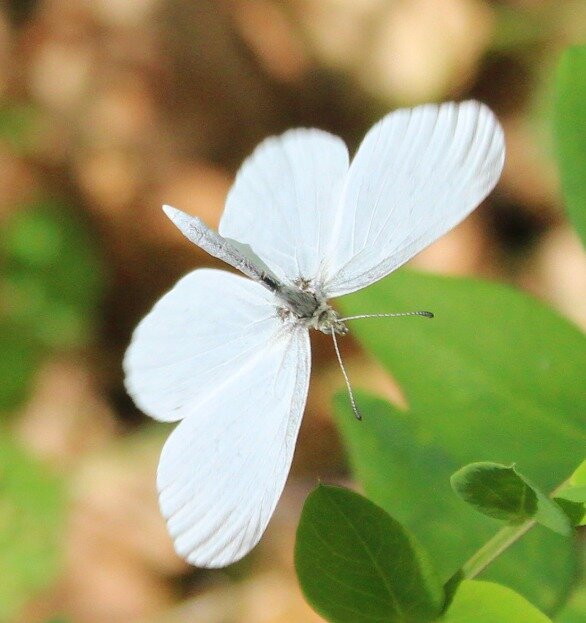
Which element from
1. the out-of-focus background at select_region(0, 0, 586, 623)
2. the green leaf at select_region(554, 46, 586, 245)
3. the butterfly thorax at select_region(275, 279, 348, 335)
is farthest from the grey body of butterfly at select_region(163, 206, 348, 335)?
the out-of-focus background at select_region(0, 0, 586, 623)

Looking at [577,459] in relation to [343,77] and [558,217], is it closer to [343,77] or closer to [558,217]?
[558,217]

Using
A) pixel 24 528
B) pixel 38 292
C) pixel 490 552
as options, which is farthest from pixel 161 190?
pixel 490 552

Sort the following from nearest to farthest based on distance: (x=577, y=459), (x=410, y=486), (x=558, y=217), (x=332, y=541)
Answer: (x=332, y=541), (x=577, y=459), (x=410, y=486), (x=558, y=217)

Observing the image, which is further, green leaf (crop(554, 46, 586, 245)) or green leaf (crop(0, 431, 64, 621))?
green leaf (crop(0, 431, 64, 621))

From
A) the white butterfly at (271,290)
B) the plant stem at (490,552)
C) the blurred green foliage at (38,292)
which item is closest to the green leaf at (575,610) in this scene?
the plant stem at (490,552)

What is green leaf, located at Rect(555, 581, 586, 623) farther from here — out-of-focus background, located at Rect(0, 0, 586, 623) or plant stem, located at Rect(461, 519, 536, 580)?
out-of-focus background, located at Rect(0, 0, 586, 623)

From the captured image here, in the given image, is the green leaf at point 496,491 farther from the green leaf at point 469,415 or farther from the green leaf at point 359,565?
the green leaf at point 469,415

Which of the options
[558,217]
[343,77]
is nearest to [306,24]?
[343,77]
